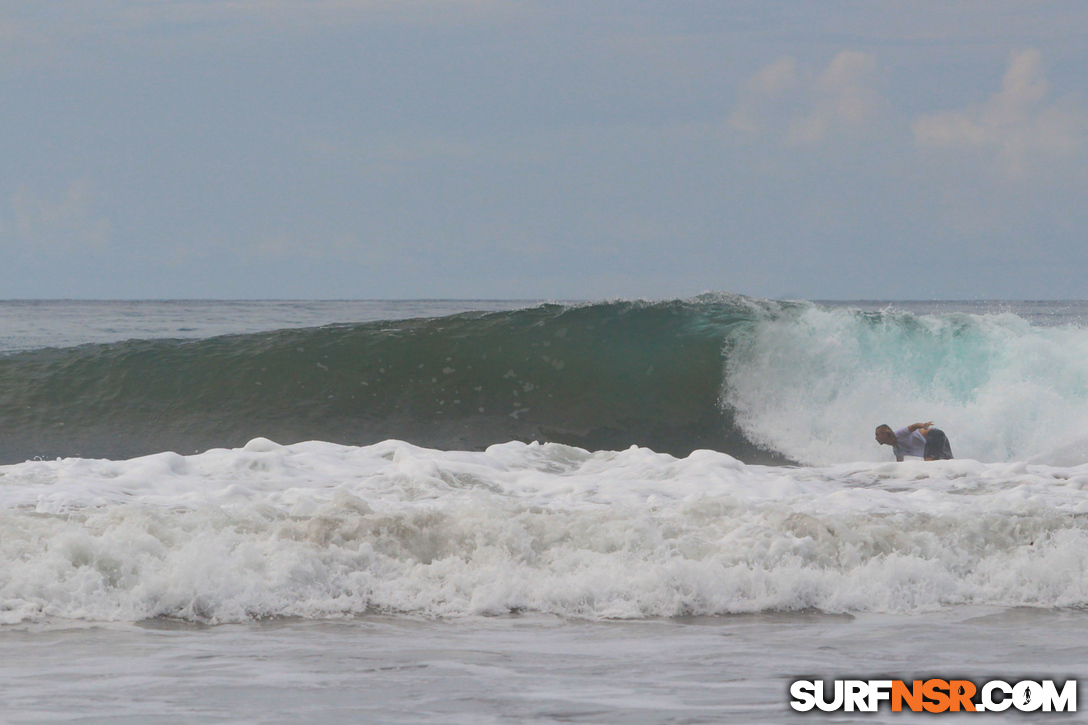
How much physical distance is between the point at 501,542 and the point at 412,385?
8.36 meters

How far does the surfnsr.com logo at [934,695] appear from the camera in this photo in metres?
3.89

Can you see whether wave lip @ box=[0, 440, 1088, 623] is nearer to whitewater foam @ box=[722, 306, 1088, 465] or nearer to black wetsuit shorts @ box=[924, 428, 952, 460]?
black wetsuit shorts @ box=[924, 428, 952, 460]

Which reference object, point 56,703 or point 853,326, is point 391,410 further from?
point 56,703

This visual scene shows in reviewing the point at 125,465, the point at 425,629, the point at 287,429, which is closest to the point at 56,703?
the point at 425,629

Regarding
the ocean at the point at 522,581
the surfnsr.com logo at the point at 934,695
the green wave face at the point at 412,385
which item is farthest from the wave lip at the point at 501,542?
the green wave face at the point at 412,385

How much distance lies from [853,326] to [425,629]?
11.2m

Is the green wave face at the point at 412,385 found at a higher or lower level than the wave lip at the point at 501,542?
higher

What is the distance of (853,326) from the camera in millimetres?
14875

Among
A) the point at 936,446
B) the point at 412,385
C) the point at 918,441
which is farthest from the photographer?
the point at 412,385

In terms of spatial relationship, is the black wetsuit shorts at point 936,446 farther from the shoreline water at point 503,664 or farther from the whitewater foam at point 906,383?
the shoreline water at point 503,664

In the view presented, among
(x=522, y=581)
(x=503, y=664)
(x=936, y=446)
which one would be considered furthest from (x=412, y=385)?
(x=503, y=664)

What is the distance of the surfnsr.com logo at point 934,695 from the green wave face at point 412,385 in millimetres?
8454

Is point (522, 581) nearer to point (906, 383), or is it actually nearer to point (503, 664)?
point (503, 664)

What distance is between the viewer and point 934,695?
4.07 m
